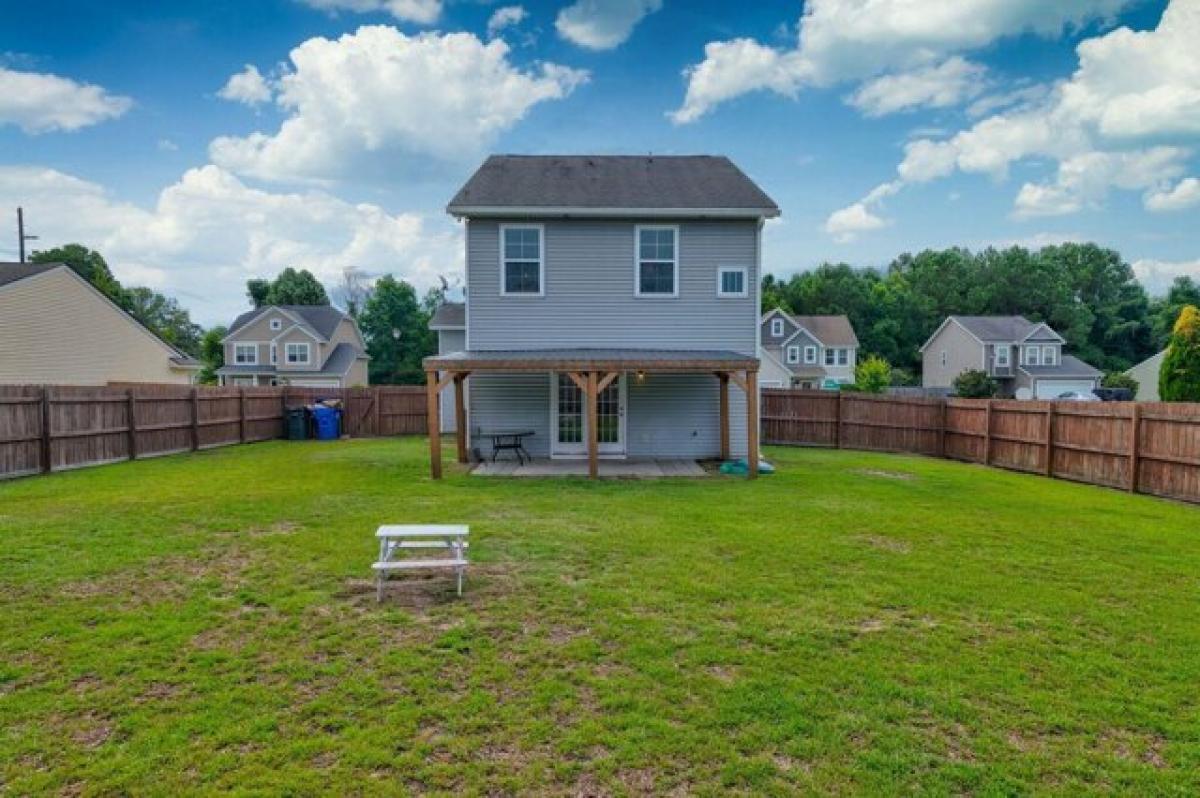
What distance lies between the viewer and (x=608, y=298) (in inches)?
561

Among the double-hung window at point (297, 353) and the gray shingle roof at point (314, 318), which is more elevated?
the gray shingle roof at point (314, 318)

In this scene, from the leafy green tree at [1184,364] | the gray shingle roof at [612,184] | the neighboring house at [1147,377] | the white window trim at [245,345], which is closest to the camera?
the gray shingle roof at [612,184]

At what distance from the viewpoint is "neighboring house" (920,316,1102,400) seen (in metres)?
44.0

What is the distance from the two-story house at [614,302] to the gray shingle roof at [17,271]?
1911 cm

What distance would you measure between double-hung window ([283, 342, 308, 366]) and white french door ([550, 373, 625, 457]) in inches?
1204

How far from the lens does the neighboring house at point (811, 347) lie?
4828cm

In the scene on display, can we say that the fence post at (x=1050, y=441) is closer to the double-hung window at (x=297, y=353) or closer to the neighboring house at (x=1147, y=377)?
the double-hung window at (x=297, y=353)

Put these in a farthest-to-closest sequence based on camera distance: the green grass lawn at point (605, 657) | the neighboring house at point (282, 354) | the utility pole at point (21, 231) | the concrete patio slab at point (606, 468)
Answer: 1. the neighboring house at point (282, 354)
2. the utility pole at point (21, 231)
3. the concrete patio slab at point (606, 468)
4. the green grass lawn at point (605, 657)

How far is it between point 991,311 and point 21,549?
71.6 meters

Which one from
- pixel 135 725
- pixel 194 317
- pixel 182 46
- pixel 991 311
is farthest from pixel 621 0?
pixel 194 317

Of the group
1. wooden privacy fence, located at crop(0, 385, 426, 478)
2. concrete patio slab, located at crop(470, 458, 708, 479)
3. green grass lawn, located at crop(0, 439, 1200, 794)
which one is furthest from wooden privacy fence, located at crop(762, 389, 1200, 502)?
wooden privacy fence, located at crop(0, 385, 426, 478)

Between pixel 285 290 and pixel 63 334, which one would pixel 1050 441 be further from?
pixel 285 290

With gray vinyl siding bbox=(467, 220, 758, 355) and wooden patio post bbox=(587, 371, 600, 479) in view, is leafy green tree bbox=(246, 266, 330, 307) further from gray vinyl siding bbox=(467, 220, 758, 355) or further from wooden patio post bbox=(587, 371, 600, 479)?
wooden patio post bbox=(587, 371, 600, 479)

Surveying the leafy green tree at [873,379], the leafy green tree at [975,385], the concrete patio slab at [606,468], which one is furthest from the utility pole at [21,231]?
the leafy green tree at [975,385]
